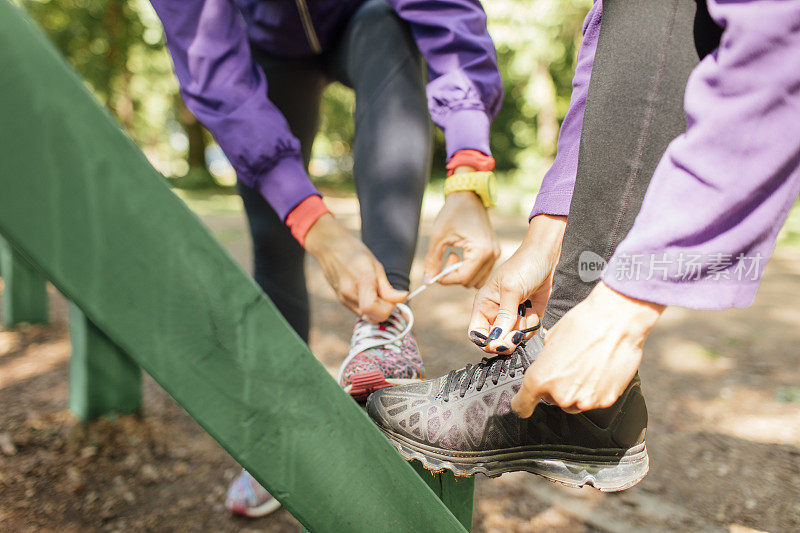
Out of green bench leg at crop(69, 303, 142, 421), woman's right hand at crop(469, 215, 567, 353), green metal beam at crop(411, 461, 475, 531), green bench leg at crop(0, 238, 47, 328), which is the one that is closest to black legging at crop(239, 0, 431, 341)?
woman's right hand at crop(469, 215, 567, 353)

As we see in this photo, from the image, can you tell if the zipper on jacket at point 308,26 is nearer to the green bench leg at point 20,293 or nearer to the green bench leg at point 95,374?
the green bench leg at point 95,374

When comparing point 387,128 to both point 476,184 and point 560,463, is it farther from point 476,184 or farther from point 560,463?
point 560,463

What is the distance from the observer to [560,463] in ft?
2.80

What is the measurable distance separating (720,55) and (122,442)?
6.05ft

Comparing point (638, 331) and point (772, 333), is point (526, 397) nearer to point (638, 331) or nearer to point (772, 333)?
point (638, 331)

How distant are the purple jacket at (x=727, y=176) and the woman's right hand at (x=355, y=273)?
47cm

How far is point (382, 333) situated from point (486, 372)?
215mm

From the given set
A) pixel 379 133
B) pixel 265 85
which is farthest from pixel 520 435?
pixel 265 85

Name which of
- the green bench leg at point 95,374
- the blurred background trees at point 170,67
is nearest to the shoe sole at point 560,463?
the green bench leg at point 95,374

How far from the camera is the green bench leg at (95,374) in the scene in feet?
5.70

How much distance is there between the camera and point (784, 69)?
0.54 m

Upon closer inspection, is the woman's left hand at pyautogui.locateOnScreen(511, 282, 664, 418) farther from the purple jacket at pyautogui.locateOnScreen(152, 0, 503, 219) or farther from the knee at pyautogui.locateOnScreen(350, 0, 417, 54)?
the knee at pyautogui.locateOnScreen(350, 0, 417, 54)

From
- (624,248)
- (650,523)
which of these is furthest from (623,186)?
(650,523)

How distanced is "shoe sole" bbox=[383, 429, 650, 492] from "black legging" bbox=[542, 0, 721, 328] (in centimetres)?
25
